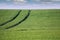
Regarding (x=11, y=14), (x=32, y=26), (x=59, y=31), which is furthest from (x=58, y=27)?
(x=11, y=14)

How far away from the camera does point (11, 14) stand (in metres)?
0.70

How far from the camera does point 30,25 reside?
2.06 ft

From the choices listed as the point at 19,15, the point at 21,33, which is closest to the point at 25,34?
the point at 21,33

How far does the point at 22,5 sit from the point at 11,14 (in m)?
0.10

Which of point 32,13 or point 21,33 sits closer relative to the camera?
point 21,33

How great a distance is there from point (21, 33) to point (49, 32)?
0.14 meters

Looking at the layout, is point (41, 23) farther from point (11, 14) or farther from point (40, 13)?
point (11, 14)

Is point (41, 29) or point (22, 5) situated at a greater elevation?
point (22, 5)

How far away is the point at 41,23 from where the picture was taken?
0.64 m

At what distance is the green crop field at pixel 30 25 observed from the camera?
0.56 m

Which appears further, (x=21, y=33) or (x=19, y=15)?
(x=19, y=15)

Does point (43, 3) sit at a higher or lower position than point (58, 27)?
higher

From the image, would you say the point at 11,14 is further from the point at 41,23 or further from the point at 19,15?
the point at 41,23

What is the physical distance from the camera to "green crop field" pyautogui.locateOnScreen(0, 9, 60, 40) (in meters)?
0.56
